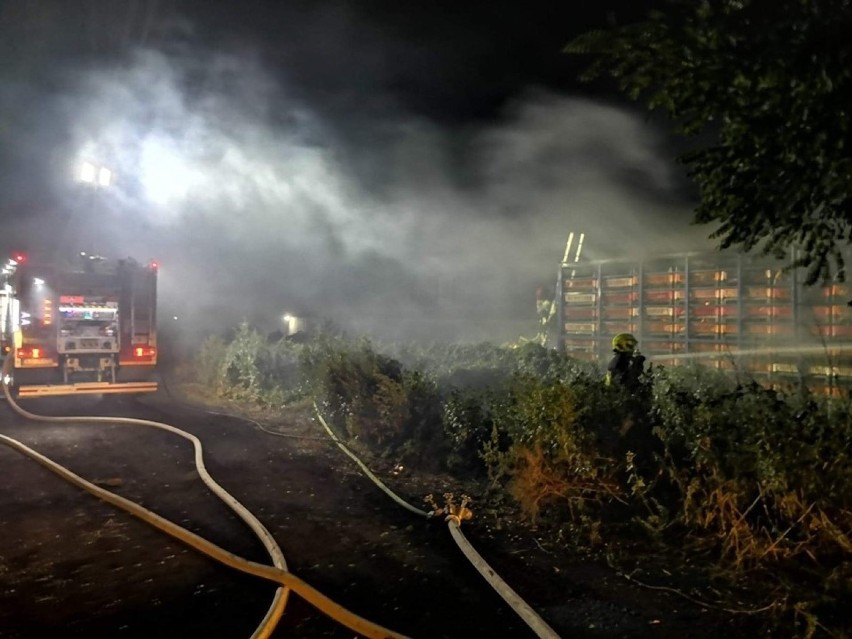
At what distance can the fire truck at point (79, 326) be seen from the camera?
1327cm

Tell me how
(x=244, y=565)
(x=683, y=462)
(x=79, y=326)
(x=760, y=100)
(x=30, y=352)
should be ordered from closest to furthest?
(x=760, y=100) → (x=244, y=565) → (x=683, y=462) → (x=30, y=352) → (x=79, y=326)

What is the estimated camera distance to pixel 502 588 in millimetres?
4410

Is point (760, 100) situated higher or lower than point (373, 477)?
higher

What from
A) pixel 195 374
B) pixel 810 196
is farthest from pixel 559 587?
pixel 195 374

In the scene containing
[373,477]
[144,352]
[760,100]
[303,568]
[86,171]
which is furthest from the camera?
[86,171]

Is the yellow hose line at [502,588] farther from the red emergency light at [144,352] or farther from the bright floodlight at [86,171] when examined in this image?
the bright floodlight at [86,171]

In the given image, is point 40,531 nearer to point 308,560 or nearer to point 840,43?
point 308,560

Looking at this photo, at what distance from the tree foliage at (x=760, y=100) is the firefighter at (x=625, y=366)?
2.64 m

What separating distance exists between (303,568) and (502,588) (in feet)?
5.00

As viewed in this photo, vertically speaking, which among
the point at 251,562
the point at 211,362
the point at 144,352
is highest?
the point at 144,352

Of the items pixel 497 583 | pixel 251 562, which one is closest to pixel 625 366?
pixel 497 583

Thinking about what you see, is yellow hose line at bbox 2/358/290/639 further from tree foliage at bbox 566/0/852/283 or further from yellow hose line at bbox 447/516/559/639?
tree foliage at bbox 566/0/852/283

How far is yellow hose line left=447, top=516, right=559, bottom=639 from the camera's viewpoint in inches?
152

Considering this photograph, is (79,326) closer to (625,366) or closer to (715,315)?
(625,366)
